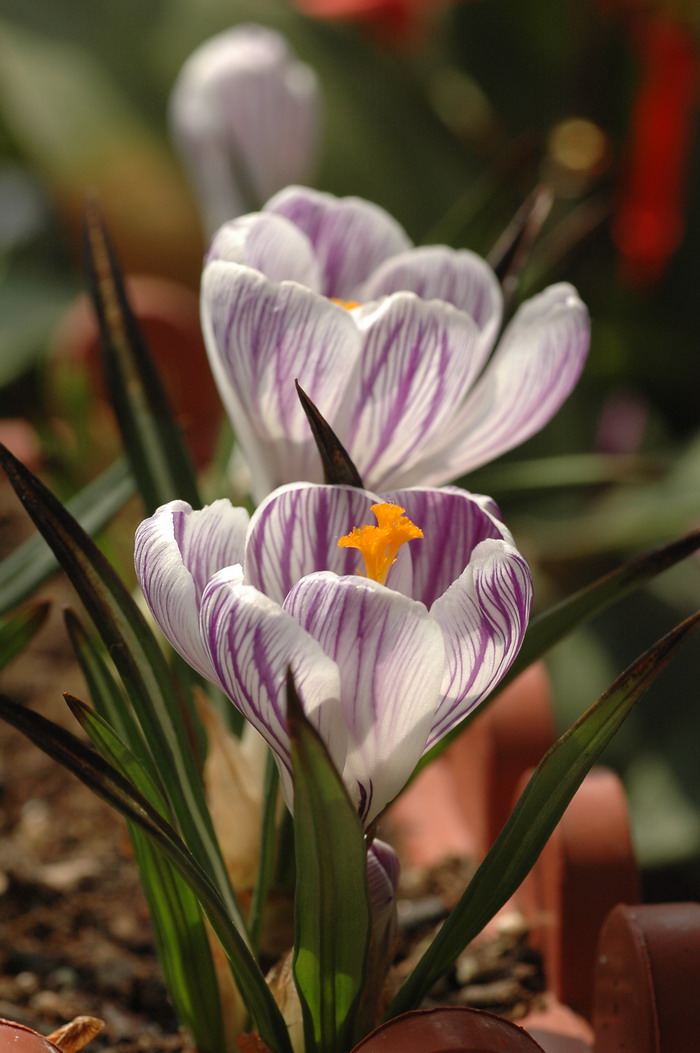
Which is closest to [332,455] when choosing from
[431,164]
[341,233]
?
[341,233]

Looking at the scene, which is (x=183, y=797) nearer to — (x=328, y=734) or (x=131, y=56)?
(x=328, y=734)

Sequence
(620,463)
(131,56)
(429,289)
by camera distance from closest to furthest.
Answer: (429,289) → (620,463) → (131,56)

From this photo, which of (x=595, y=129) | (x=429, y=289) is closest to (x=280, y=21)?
(x=595, y=129)

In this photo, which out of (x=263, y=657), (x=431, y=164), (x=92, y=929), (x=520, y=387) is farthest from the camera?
(x=431, y=164)

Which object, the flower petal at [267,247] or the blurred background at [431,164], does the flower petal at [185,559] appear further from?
the blurred background at [431,164]

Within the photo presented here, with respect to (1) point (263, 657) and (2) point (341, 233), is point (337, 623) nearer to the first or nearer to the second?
(1) point (263, 657)

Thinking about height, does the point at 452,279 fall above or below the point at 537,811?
above

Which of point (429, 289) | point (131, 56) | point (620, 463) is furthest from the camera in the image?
point (131, 56)

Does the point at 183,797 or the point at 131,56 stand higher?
the point at 131,56

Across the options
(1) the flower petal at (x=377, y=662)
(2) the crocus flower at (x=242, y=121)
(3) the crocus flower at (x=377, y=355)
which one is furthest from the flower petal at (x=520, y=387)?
(2) the crocus flower at (x=242, y=121)
